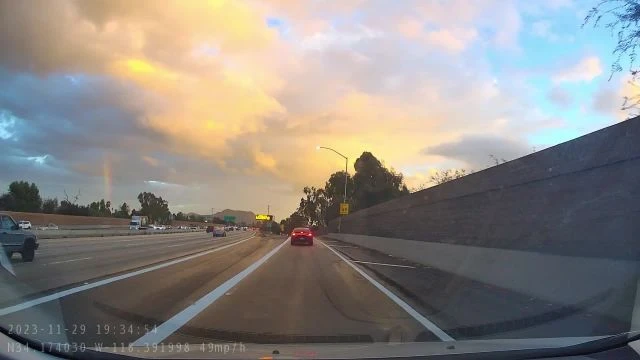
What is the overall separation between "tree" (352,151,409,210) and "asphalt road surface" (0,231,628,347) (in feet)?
212

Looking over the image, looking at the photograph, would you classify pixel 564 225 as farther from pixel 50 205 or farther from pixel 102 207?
pixel 102 207

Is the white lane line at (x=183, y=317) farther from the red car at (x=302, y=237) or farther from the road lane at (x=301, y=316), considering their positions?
the red car at (x=302, y=237)

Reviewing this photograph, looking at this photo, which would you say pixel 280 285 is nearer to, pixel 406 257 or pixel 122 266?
pixel 122 266

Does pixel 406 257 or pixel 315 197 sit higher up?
pixel 315 197

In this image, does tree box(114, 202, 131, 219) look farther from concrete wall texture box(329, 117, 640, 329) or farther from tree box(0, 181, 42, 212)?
concrete wall texture box(329, 117, 640, 329)

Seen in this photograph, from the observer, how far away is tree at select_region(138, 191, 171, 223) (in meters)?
184

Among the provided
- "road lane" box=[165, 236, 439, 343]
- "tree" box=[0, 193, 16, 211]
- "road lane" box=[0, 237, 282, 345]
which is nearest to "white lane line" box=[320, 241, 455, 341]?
"road lane" box=[165, 236, 439, 343]

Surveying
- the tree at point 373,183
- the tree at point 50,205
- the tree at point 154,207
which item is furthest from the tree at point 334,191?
the tree at point 154,207

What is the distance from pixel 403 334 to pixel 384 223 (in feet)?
113

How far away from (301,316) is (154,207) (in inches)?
7278

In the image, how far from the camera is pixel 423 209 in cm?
2989

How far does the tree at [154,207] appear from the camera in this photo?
605 feet

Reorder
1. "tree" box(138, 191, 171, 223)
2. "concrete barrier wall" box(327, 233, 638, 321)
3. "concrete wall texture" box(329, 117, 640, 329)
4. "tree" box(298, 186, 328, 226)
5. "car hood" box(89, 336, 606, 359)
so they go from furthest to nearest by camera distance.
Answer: "tree" box(138, 191, 171, 223)
"tree" box(298, 186, 328, 226)
"concrete wall texture" box(329, 117, 640, 329)
"concrete barrier wall" box(327, 233, 638, 321)
"car hood" box(89, 336, 606, 359)

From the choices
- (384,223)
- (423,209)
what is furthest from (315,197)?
(423,209)
